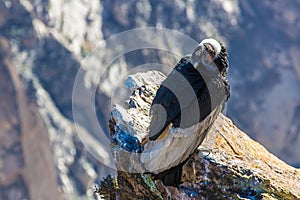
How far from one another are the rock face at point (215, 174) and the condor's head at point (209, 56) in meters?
1.07

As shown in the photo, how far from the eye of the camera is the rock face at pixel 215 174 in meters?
6.71

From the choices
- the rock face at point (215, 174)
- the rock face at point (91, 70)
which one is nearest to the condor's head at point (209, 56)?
the rock face at point (215, 174)

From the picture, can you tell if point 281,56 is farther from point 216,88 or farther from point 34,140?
point 216,88

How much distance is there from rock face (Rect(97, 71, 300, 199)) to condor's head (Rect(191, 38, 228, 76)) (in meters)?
1.07

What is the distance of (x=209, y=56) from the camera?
22.7 feet

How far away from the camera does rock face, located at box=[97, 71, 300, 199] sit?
6.71 metres

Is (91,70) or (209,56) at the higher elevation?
(91,70)

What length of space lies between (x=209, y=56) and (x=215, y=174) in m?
1.46

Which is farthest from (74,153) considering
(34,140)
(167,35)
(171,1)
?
(171,1)

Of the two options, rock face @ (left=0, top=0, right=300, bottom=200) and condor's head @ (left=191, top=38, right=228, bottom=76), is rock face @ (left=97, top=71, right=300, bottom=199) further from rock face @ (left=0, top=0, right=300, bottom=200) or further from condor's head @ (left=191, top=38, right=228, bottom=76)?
rock face @ (left=0, top=0, right=300, bottom=200)

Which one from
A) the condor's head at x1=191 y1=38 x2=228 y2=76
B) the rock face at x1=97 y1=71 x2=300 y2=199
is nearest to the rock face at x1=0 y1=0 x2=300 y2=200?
the rock face at x1=97 y1=71 x2=300 y2=199

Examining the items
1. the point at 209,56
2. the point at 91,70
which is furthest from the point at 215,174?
A: the point at 91,70

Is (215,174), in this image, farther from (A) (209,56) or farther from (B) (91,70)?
(B) (91,70)

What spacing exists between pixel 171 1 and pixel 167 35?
4.76 meters
